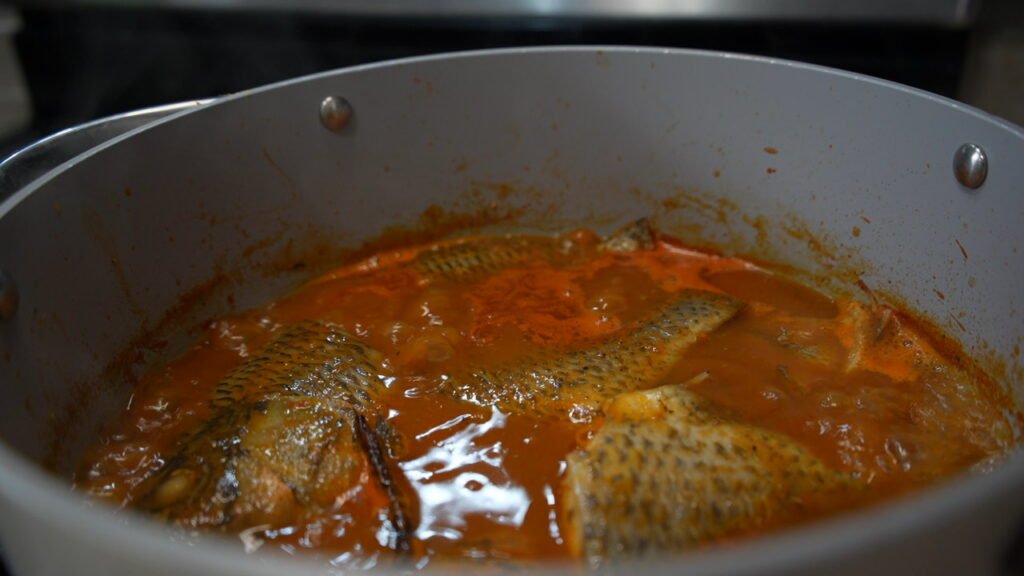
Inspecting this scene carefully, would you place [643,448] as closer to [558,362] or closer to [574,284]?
[558,362]

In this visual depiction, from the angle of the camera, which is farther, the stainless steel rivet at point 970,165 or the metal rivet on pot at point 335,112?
the metal rivet on pot at point 335,112

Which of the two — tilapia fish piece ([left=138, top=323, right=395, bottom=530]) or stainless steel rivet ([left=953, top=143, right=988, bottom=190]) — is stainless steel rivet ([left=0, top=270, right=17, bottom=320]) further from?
stainless steel rivet ([left=953, top=143, right=988, bottom=190])

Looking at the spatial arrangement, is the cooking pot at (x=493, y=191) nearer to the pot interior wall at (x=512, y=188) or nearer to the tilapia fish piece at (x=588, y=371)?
the pot interior wall at (x=512, y=188)

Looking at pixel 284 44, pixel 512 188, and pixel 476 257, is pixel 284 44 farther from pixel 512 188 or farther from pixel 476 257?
pixel 476 257

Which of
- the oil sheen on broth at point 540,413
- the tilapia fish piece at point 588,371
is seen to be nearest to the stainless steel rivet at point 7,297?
the oil sheen on broth at point 540,413

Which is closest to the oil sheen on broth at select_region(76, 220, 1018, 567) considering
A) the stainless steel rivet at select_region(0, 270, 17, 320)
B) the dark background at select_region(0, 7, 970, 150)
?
the stainless steel rivet at select_region(0, 270, 17, 320)

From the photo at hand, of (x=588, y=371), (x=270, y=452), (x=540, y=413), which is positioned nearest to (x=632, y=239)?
(x=588, y=371)
